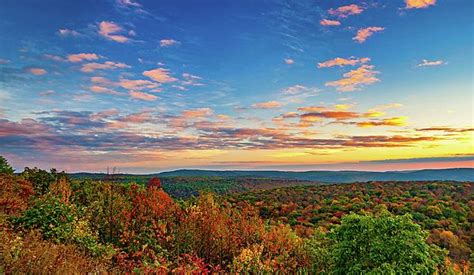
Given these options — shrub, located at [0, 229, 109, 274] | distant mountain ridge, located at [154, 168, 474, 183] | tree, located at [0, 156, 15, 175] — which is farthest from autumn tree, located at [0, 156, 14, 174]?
distant mountain ridge, located at [154, 168, 474, 183]

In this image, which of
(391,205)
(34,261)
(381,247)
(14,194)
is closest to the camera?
(34,261)

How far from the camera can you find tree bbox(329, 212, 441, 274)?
728cm

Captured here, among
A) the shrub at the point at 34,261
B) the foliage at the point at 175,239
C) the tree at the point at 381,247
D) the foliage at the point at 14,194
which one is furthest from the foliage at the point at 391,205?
the shrub at the point at 34,261

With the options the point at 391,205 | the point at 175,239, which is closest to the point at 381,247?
the point at 175,239

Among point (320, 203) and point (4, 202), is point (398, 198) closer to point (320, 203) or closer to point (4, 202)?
point (320, 203)

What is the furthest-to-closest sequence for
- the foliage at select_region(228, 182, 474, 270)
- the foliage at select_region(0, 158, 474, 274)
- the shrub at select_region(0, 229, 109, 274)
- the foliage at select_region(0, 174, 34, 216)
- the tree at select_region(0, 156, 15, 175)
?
1. the foliage at select_region(228, 182, 474, 270)
2. the tree at select_region(0, 156, 15, 175)
3. the foliage at select_region(0, 174, 34, 216)
4. the foliage at select_region(0, 158, 474, 274)
5. the shrub at select_region(0, 229, 109, 274)

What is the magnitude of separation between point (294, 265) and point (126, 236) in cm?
371

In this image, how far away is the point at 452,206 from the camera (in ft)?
82.4

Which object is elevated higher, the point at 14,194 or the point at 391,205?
the point at 14,194

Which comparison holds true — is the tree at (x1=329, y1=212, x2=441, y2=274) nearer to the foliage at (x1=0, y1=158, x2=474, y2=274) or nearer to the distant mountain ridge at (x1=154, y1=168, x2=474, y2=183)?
the foliage at (x1=0, y1=158, x2=474, y2=274)

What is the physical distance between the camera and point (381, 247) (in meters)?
7.47

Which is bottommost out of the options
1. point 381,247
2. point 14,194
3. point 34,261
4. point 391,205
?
point 391,205

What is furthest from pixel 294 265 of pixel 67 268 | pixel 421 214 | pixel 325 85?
pixel 421 214

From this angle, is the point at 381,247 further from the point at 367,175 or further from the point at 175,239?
the point at 367,175
